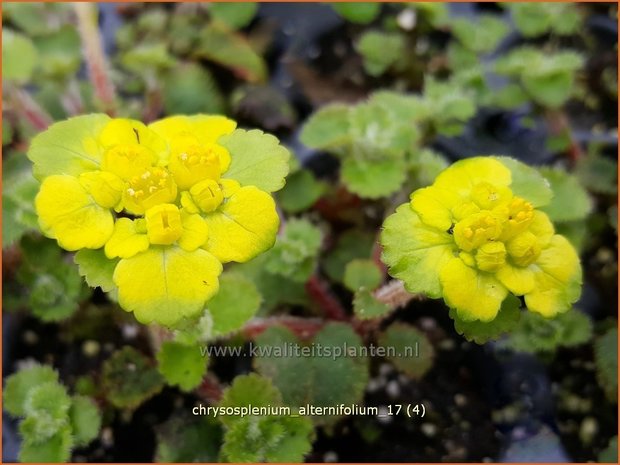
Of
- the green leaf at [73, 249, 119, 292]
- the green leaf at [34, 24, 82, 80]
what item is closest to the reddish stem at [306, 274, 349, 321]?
the green leaf at [73, 249, 119, 292]

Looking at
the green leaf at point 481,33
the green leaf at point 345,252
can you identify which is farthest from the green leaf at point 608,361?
the green leaf at point 481,33

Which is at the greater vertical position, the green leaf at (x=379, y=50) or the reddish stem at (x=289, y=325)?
the green leaf at (x=379, y=50)

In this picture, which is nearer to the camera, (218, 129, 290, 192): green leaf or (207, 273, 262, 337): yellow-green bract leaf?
(218, 129, 290, 192): green leaf

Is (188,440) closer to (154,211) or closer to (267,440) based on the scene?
(267,440)

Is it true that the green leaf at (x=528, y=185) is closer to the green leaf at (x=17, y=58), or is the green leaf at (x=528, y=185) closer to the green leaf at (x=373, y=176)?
the green leaf at (x=373, y=176)

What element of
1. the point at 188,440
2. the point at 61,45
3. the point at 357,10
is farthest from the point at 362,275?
the point at 61,45

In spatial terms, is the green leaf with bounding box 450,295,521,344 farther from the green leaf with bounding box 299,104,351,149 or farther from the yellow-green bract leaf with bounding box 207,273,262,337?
the green leaf with bounding box 299,104,351,149
